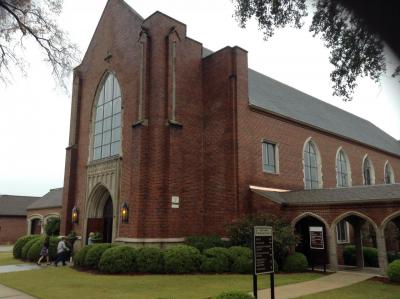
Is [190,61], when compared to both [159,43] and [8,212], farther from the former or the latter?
[8,212]

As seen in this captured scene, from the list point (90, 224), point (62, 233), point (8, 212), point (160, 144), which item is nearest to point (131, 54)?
point (160, 144)

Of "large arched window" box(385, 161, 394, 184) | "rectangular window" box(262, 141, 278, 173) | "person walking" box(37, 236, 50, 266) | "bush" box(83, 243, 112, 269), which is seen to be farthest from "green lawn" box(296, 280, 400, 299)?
"large arched window" box(385, 161, 394, 184)

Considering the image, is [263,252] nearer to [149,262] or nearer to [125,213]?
[149,262]

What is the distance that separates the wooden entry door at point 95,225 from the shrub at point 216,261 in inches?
372

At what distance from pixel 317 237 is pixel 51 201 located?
36.8m

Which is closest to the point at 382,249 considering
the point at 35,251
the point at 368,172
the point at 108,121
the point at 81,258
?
the point at 81,258

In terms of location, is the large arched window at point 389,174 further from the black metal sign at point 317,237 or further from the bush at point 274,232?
the black metal sign at point 317,237

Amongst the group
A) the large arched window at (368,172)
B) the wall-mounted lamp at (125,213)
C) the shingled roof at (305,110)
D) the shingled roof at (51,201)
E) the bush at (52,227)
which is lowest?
the bush at (52,227)

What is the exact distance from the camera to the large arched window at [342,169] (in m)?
30.4

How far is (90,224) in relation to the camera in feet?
77.4

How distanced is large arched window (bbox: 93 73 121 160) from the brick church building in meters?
0.08

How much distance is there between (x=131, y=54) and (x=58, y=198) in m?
28.3

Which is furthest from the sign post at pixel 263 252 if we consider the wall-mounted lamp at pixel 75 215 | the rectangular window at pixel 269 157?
the wall-mounted lamp at pixel 75 215

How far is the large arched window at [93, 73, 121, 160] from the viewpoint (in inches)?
926
